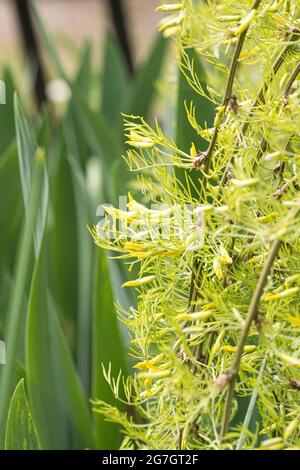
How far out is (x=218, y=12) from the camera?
0.56 meters

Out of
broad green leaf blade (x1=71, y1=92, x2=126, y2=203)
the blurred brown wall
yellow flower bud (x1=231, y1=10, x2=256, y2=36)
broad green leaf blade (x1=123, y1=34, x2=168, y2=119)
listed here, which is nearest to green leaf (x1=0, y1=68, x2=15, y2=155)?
broad green leaf blade (x1=71, y1=92, x2=126, y2=203)

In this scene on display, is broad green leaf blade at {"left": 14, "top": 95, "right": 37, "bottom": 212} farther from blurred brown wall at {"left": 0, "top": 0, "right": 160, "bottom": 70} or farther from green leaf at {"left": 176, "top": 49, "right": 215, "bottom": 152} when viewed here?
blurred brown wall at {"left": 0, "top": 0, "right": 160, "bottom": 70}

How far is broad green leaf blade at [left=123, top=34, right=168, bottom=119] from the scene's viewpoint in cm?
142

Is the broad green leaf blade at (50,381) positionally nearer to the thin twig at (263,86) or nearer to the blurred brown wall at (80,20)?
the thin twig at (263,86)

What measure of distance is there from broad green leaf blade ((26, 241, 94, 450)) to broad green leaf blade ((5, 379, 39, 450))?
9 centimetres

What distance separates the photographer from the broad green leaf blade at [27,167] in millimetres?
638

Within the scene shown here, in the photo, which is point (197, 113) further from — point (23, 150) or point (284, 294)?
point (284, 294)

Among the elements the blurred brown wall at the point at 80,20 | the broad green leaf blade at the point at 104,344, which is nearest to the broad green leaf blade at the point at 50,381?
the broad green leaf blade at the point at 104,344

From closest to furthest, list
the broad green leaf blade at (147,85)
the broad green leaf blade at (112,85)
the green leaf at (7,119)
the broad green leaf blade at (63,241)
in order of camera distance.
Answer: the broad green leaf blade at (63,241), the green leaf at (7,119), the broad green leaf blade at (147,85), the broad green leaf blade at (112,85)

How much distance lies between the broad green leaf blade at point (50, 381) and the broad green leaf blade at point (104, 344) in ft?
0.07

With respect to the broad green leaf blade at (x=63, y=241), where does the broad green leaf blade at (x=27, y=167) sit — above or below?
above

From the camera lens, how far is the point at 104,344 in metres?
0.75
